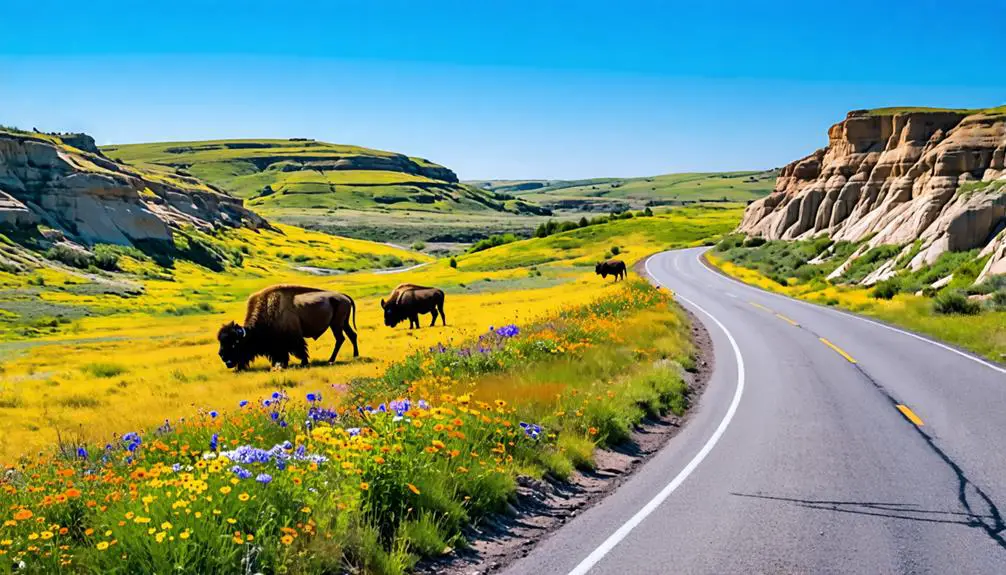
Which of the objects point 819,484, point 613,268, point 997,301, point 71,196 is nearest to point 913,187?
point 613,268

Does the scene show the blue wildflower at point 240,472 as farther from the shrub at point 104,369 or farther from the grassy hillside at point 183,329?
the shrub at point 104,369

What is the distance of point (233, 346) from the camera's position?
21.8 meters

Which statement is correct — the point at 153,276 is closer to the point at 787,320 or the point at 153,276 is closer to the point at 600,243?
the point at 787,320

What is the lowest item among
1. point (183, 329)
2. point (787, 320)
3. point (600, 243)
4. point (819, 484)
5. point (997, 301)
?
point (600, 243)

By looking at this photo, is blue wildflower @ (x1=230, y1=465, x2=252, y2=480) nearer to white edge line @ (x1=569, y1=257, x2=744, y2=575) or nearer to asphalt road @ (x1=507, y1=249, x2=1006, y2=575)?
asphalt road @ (x1=507, y1=249, x2=1006, y2=575)

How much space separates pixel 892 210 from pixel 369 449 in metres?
53.2

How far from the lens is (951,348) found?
2188 centimetres

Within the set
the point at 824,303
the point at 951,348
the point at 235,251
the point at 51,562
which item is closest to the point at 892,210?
the point at 824,303

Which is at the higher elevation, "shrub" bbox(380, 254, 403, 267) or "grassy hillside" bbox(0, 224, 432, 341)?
"grassy hillside" bbox(0, 224, 432, 341)

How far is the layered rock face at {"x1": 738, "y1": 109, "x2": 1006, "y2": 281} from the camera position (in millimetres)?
38906

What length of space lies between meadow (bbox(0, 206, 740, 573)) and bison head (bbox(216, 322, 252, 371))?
0.58 metres

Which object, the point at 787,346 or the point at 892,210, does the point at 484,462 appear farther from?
the point at 892,210

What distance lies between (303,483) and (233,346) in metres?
16.1

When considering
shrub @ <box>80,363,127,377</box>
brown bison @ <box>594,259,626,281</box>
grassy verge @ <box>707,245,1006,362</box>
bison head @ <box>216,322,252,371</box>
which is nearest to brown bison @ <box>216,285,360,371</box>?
bison head @ <box>216,322,252,371</box>
